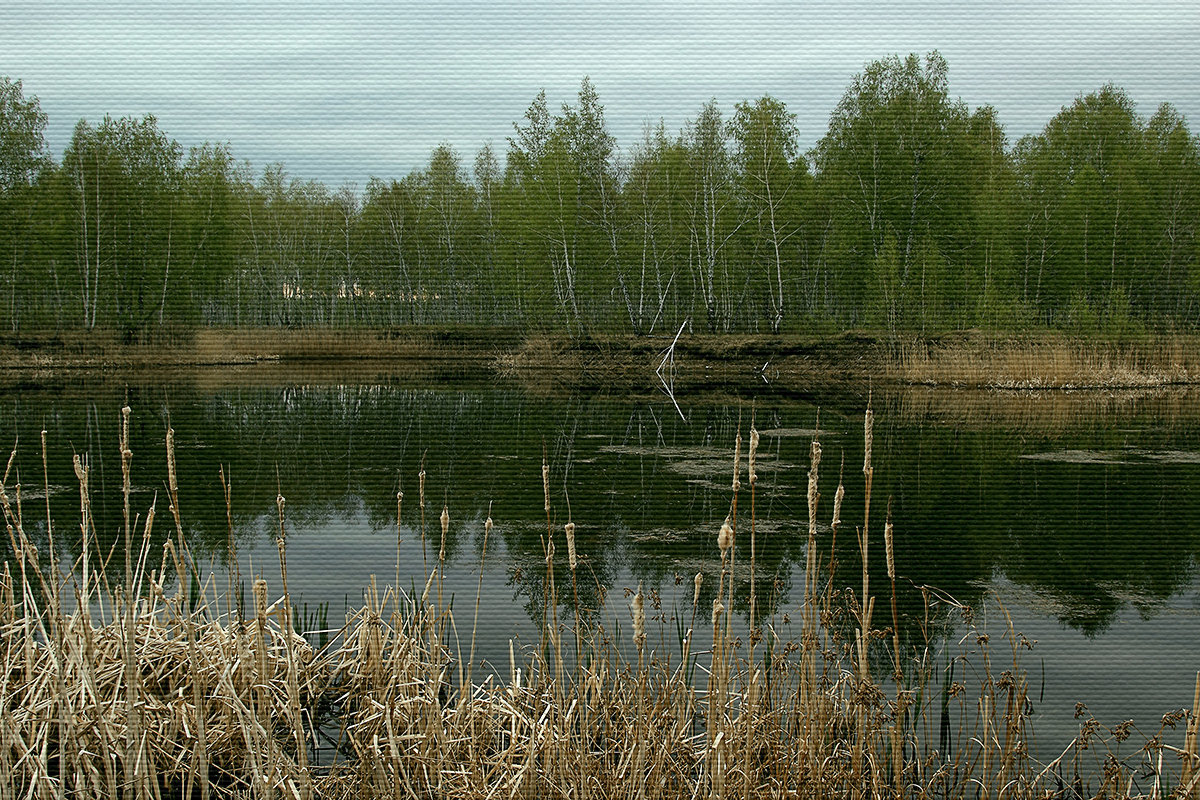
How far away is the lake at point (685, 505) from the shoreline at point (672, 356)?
209 centimetres

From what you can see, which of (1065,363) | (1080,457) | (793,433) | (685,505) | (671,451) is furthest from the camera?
(1065,363)

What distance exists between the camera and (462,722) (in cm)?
287

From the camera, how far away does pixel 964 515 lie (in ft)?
23.2

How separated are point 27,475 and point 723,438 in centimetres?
677

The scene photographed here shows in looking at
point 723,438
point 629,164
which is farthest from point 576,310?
point 723,438

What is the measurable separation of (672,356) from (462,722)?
2082 cm

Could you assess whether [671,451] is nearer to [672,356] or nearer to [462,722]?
[462,722]

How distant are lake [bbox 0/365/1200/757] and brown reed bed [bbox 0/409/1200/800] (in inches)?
10.4

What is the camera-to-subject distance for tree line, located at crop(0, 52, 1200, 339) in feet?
74.9

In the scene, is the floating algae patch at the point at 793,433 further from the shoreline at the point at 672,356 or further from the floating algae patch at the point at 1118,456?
the shoreline at the point at 672,356

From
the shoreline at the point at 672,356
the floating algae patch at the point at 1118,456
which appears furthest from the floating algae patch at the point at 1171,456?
the shoreline at the point at 672,356

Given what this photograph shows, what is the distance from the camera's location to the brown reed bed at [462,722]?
2207 millimetres

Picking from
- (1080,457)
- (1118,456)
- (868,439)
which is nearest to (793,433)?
(1080,457)

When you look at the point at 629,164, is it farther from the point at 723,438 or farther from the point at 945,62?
the point at 723,438
